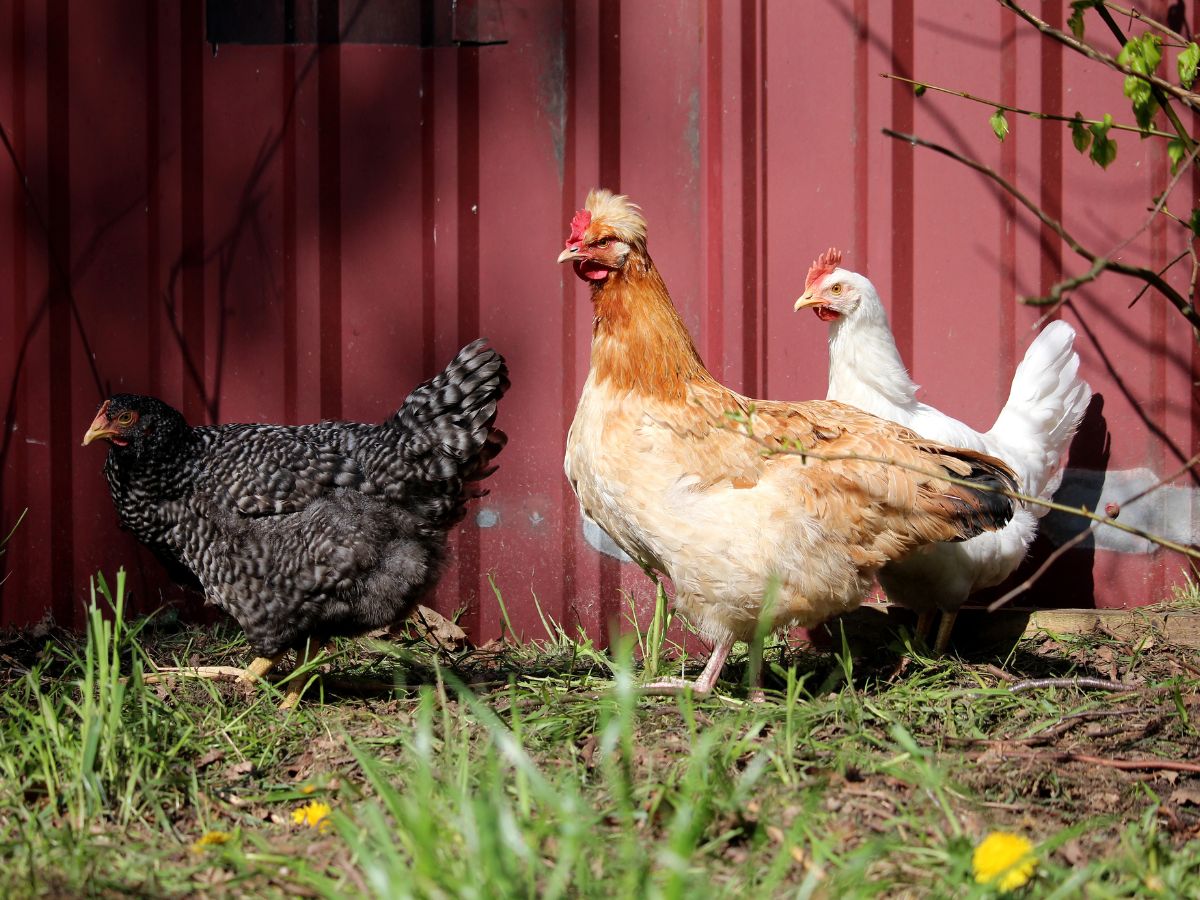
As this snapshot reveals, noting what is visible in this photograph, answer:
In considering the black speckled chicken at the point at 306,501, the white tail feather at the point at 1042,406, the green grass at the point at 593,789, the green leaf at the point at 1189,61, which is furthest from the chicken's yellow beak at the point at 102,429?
the green leaf at the point at 1189,61

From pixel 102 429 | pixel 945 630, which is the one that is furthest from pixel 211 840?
pixel 945 630

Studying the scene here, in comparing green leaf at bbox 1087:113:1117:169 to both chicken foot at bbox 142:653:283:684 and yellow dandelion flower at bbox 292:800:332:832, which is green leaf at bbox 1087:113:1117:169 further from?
chicken foot at bbox 142:653:283:684

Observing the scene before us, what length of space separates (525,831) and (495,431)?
2.25 meters

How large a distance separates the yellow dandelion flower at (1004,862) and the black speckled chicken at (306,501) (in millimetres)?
2243

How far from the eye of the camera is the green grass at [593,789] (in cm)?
181

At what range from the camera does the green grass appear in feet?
5.93

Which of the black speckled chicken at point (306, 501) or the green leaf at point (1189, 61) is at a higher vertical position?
the green leaf at point (1189, 61)

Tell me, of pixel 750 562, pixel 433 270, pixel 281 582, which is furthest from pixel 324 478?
pixel 750 562

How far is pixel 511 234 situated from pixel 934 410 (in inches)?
73.8

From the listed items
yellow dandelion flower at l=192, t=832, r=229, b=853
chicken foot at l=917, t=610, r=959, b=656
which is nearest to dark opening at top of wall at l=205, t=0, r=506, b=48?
chicken foot at l=917, t=610, r=959, b=656

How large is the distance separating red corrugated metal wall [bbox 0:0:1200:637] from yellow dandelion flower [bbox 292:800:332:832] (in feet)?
7.23

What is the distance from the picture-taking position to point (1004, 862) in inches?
70.0

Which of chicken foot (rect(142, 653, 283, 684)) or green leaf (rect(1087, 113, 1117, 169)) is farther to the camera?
chicken foot (rect(142, 653, 283, 684))

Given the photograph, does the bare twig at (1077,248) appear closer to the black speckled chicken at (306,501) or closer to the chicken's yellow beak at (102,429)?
the black speckled chicken at (306,501)
